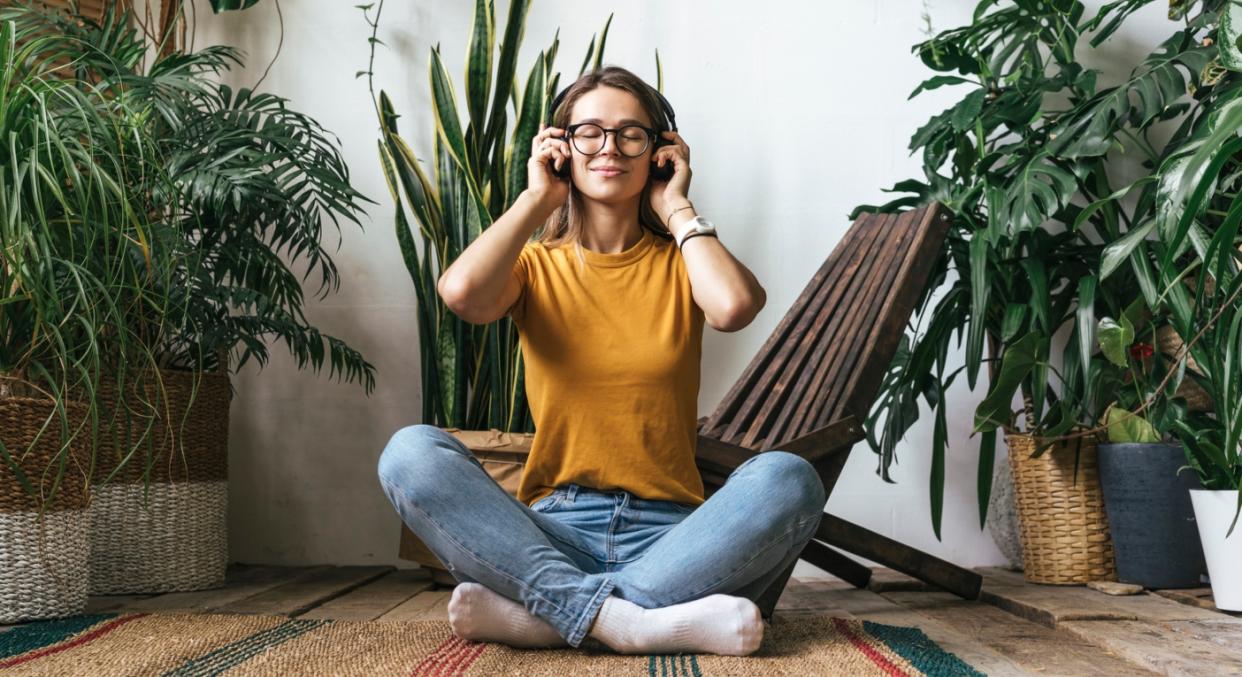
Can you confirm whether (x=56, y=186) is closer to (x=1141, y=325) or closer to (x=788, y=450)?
(x=788, y=450)

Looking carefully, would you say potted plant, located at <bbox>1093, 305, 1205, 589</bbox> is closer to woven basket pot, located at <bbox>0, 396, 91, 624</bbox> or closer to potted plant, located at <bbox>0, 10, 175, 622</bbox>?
potted plant, located at <bbox>0, 10, 175, 622</bbox>

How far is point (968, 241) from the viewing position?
2377 millimetres

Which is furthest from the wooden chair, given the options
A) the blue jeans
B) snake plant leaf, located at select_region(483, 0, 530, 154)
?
snake plant leaf, located at select_region(483, 0, 530, 154)

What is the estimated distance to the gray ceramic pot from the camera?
2.07 meters

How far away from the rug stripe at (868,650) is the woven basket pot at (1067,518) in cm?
82

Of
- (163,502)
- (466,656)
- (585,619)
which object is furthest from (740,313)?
(163,502)

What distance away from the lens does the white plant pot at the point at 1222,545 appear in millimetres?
1786

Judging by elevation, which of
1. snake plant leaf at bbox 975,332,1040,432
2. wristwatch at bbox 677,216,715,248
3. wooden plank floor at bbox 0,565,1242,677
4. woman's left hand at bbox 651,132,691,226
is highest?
woman's left hand at bbox 651,132,691,226

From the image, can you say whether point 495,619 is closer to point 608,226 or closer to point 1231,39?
point 608,226

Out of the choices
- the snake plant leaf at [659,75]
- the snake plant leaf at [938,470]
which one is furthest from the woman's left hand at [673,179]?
the snake plant leaf at [938,470]

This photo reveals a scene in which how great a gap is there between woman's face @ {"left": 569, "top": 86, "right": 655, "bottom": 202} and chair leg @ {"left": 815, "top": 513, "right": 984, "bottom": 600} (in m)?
0.78

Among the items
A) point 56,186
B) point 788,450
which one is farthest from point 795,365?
point 56,186

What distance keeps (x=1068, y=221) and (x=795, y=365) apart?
0.87 meters

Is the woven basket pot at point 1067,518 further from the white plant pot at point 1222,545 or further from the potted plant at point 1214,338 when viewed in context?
the white plant pot at point 1222,545
